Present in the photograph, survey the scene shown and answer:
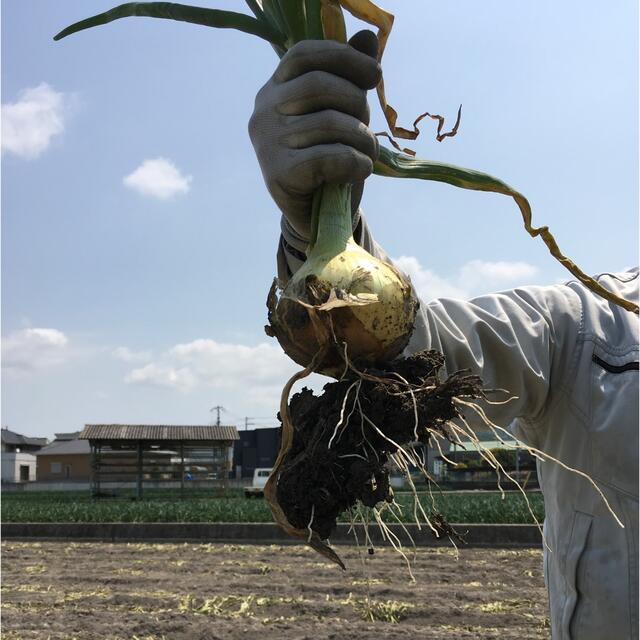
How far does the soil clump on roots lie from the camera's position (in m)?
1.30

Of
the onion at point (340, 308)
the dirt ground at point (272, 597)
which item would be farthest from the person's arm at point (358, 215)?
the dirt ground at point (272, 597)

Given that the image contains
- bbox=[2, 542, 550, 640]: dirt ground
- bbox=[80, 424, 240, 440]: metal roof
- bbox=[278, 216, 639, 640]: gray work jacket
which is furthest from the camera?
bbox=[80, 424, 240, 440]: metal roof

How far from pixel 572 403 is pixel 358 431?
753 mm

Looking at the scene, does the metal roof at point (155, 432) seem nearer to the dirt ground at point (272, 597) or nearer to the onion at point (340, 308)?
the dirt ground at point (272, 597)

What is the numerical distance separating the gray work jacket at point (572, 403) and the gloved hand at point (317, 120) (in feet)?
0.83

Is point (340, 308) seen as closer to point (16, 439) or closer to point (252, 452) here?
point (252, 452)

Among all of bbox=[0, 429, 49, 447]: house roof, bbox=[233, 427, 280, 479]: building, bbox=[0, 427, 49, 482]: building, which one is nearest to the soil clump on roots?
bbox=[233, 427, 280, 479]: building

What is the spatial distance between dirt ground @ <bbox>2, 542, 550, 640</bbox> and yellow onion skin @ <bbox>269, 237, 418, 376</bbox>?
1.87 metres

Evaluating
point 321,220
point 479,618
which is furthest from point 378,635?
point 321,220

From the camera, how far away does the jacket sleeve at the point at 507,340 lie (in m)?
1.75

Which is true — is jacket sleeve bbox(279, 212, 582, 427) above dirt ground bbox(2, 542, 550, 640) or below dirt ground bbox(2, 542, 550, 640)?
above

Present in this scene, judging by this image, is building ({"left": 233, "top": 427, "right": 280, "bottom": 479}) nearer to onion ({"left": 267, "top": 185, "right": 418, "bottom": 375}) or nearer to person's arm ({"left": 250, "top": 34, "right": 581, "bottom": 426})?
person's arm ({"left": 250, "top": 34, "right": 581, "bottom": 426})

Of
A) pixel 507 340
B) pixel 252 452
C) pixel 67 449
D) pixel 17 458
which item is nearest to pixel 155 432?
pixel 252 452

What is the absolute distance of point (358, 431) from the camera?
1377 millimetres
